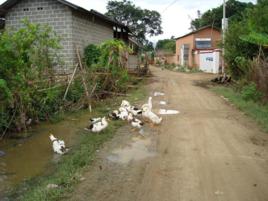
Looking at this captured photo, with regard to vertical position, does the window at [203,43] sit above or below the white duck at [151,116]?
above

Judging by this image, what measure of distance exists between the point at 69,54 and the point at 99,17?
13.1 feet

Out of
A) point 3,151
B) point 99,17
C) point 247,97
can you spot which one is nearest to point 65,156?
point 3,151

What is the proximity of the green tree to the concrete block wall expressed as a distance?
45014 millimetres

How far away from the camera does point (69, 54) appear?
17.9 metres

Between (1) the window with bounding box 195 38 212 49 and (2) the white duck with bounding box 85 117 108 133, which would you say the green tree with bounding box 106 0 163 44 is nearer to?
(1) the window with bounding box 195 38 212 49

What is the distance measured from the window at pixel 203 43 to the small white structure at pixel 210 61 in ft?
17.6

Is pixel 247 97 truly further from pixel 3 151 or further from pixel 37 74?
pixel 3 151

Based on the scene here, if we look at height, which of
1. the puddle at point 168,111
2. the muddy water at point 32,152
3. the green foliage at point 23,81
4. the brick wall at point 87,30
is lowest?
the muddy water at point 32,152

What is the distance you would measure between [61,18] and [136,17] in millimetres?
47942

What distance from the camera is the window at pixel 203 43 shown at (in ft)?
140

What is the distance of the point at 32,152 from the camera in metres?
→ 7.98

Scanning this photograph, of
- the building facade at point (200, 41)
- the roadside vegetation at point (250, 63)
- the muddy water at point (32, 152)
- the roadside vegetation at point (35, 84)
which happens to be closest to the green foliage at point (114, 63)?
the roadside vegetation at point (35, 84)

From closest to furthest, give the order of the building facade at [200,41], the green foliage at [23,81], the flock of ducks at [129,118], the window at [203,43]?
the green foliage at [23,81] < the flock of ducks at [129,118] < the building facade at [200,41] < the window at [203,43]

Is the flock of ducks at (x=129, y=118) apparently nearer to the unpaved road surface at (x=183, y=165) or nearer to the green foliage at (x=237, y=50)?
the unpaved road surface at (x=183, y=165)
